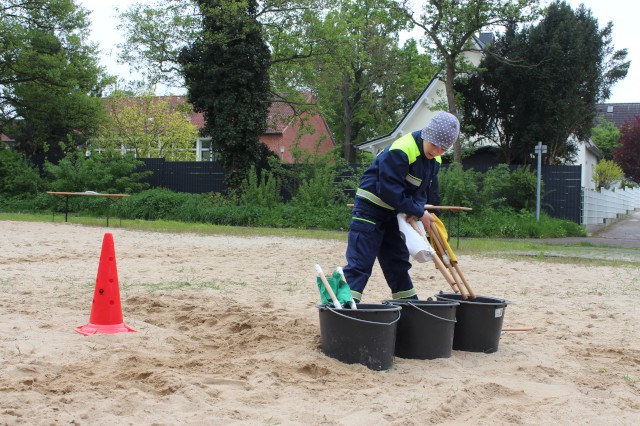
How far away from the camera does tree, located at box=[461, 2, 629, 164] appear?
2378 cm

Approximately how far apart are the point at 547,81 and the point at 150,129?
81.3ft

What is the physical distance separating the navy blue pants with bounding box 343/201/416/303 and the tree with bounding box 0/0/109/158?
82.0 ft

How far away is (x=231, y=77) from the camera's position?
944 inches

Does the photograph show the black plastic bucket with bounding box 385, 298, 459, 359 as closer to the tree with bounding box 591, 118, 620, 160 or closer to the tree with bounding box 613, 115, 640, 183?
the tree with bounding box 613, 115, 640, 183

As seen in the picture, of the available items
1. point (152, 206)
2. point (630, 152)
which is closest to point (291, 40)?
point (152, 206)

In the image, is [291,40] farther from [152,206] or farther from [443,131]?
[443,131]

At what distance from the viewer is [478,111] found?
26969mm

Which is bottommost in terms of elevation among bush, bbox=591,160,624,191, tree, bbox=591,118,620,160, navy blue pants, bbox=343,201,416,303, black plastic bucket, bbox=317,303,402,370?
black plastic bucket, bbox=317,303,402,370

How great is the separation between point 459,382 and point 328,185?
17928 millimetres

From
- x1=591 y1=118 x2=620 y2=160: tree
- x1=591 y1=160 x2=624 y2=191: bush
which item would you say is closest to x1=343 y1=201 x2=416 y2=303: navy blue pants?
x1=591 y1=160 x2=624 y2=191: bush

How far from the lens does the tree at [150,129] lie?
3919cm

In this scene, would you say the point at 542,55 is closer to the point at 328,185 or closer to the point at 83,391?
the point at 328,185

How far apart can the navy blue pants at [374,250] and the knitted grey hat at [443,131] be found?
729mm

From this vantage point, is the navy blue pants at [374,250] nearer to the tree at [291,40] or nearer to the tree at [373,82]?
the tree at [291,40]
